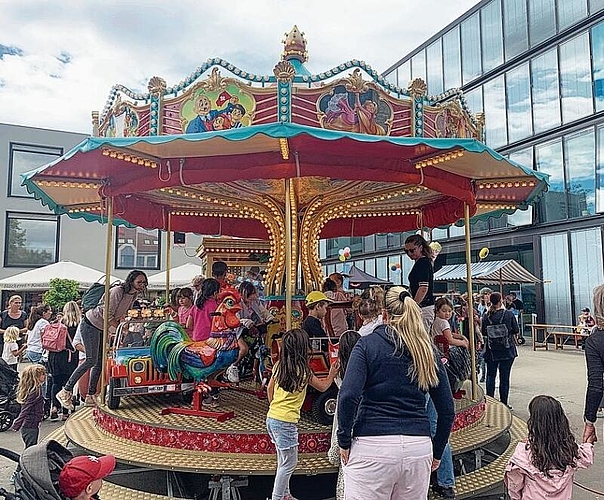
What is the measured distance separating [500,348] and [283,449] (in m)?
5.16

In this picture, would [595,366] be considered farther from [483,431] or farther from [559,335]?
[559,335]

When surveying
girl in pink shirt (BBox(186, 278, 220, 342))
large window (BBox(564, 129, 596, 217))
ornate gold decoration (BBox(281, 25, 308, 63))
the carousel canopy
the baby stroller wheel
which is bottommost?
the baby stroller wheel

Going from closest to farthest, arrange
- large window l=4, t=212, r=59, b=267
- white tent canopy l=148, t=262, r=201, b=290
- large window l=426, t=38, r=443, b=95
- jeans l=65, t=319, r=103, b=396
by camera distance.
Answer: jeans l=65, t=319, r=103, b=396 → white tent canopy l=148, t=262, r=201, b=290 → large window l=4, t=212, r=59, b=267 → large window l=426, t=38, r=443, b=95

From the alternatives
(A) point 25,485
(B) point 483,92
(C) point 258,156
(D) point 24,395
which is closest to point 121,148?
(C) point 258,156

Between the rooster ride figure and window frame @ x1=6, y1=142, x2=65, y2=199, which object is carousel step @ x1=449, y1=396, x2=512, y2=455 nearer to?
the rooster ride figure

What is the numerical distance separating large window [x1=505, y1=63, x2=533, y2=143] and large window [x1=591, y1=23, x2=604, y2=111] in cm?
292

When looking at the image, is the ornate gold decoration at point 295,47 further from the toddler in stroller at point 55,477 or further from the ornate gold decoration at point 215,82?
the toddler in stroller at point 55,477

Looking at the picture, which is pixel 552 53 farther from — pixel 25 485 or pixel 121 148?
pixel 25 485

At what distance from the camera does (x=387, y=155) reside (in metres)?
5.53

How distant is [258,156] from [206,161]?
59 centimetres

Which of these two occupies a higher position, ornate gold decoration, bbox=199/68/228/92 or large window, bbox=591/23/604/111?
large window, bbox=591/23/604/111

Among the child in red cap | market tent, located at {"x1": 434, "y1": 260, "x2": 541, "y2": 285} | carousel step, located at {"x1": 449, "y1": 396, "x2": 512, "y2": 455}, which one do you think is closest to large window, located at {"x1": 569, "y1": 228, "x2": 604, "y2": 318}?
market tent, located at {"x1": 434, "y1": 260, "x2": 541, "y2": 285}

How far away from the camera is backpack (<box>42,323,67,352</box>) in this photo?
730cm

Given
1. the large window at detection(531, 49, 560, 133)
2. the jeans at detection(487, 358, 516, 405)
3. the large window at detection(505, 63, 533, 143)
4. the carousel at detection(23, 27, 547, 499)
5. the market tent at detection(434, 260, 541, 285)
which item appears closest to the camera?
the carousel at detection(23, 27, 547, 499)
